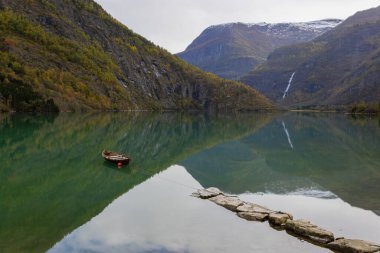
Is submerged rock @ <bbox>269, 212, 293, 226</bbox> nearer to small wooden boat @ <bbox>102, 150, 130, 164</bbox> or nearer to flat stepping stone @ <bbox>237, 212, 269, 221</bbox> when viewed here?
flat stepping stone @ <bbox>237, 212, 269, 221</bbox>

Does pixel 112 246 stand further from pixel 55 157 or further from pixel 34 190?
pixel 55 157

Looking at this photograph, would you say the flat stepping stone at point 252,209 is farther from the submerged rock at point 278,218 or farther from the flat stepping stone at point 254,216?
the submerged rock at point 278,218

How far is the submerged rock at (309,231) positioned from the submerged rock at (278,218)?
46 centimetres

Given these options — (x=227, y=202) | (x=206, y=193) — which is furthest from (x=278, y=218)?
(x=206, y=193)

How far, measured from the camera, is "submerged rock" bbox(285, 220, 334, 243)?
759 inches

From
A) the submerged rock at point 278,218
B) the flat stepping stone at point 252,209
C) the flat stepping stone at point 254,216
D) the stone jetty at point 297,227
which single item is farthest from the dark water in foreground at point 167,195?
the flat stepping stone at point 252,209

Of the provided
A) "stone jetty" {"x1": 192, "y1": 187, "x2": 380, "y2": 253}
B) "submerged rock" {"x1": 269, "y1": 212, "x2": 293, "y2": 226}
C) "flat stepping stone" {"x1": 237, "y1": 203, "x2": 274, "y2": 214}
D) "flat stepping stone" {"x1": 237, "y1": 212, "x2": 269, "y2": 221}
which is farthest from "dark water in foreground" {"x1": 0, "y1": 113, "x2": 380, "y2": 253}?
"flat stepping stone" {"x1": 237, "y1": 203, "x2": 274, "y2": 214}

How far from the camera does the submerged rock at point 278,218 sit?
21.6 m

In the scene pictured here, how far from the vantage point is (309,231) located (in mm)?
19859

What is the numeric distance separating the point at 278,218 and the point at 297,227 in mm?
1492

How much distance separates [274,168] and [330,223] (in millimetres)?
20835

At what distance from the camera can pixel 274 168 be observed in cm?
4362

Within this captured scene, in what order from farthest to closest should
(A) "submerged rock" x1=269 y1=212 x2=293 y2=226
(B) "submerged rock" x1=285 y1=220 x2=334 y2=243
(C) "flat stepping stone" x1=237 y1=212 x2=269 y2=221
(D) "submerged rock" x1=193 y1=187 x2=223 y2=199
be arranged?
(D) "submerged rock" x1=193 y1=187 x2=223 y2=199 → (C) "flat stepping stone" x1=237 y1=212 x2=269 y2=221 → (A) "submerged rock" x1=269 y1=212 x2=293 y2=226 → (B) "submerged rock" x1=285 y1=220 x2=334 y2=243

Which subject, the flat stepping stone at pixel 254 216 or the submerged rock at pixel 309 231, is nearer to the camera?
the submerged rock at pixel 309 231
